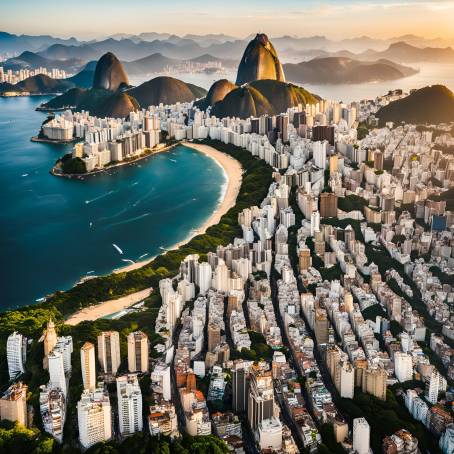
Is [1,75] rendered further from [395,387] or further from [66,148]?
[395,387]

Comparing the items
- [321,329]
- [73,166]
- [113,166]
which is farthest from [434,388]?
[113,166]

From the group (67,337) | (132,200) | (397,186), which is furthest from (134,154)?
(67,337)

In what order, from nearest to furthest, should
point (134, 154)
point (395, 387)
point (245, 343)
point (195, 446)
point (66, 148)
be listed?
point (195, 446) < point (395, 387) < point (245, 343) < point (134, 154) < point (66, 148)

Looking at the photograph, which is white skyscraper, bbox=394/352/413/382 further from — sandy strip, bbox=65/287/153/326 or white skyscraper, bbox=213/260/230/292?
sandy strip, bbox=65/287/153/326

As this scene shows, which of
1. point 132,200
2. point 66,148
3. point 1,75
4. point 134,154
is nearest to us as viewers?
point 132,200

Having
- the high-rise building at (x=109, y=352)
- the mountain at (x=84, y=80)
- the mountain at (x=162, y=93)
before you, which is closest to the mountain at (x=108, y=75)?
the mountain at (x=162, y=93)

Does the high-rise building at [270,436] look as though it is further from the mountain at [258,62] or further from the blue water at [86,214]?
the mountain at [258,62]

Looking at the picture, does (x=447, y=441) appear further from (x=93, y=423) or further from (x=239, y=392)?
(x=93, y=423)
